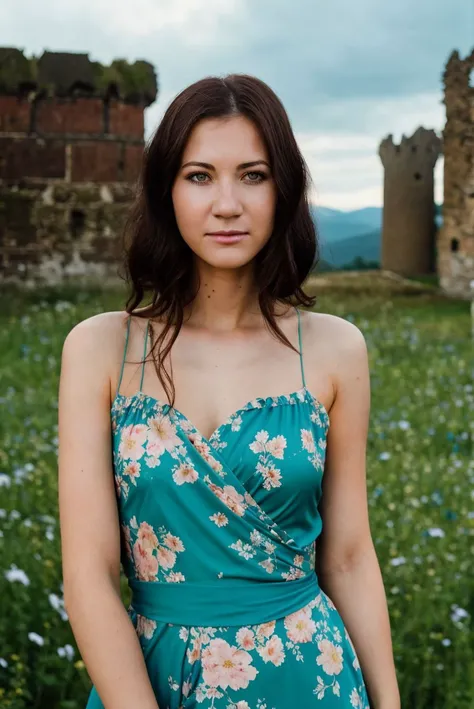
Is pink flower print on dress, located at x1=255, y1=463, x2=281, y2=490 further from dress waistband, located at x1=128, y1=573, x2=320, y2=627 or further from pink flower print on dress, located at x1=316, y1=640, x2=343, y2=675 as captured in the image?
pink flower print on dress, located at x1=316, y1=640, x2=343, y2=675

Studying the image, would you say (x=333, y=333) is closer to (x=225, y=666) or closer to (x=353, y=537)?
(x=353, y=537)

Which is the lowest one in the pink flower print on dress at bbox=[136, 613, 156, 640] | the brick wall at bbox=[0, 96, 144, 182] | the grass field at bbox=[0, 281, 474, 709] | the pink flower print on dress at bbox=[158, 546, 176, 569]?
the grass field at bbox=[0, 281, 474, 709]

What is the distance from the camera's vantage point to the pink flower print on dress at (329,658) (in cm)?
199

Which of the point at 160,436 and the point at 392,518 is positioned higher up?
the point at 160,436

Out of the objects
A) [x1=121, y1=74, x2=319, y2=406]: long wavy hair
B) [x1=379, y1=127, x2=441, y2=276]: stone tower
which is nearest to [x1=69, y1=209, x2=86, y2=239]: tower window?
[x1=121, y1=74, x2=319, y2=406]: long wavy hair

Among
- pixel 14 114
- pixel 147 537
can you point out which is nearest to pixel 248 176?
pixel 147 537

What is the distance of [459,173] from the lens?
1567 centimetres

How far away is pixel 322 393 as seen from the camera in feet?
6.89

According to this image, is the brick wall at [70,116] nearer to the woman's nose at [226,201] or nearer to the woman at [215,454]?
the woman at [215,454]

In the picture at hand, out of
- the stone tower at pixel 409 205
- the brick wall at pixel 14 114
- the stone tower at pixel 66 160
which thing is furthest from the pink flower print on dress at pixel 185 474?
the stone tower at pixel 409 205

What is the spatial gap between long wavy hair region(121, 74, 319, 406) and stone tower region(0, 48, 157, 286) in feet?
32.2

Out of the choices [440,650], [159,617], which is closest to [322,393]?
[159,617]

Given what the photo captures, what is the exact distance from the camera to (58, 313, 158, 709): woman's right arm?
1862mm

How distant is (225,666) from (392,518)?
3.14m
